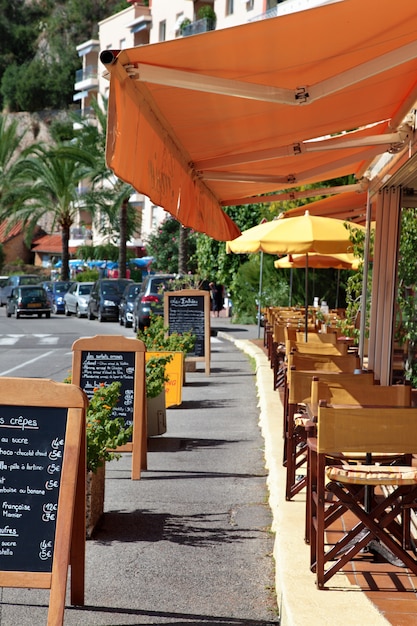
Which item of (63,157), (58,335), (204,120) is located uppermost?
(63,157)

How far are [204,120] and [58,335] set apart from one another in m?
26.7

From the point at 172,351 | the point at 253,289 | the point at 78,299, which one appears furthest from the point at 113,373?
the point at 78,299

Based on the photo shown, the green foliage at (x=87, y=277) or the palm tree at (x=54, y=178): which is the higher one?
the palm tree at (x=54, y=178)

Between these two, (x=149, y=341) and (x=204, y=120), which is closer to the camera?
(x=204, y=120)

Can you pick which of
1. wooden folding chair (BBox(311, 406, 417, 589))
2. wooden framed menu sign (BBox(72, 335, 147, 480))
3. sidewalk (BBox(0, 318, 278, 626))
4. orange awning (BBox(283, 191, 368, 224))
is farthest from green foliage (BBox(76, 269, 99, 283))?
wooden folding chair (BBox(311, 406, 417, 589))

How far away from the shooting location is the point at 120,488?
8547 millimetres

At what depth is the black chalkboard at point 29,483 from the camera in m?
A: 4.78

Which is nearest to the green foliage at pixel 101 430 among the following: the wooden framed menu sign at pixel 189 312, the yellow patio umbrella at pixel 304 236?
the yellow patio umbrella at pixel 304 236

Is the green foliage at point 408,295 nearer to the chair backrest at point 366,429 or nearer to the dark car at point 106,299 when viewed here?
the chair backrest at point 366,429

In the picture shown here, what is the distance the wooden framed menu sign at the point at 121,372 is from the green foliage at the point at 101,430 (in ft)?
3.98

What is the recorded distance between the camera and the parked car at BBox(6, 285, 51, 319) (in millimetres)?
44688

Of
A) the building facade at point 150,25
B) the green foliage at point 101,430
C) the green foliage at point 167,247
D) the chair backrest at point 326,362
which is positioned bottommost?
the green foliage at point 101,430

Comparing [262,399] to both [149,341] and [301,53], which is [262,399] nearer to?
[149,341]

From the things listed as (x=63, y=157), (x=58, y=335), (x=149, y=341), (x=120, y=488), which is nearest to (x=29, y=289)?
(x=63, y=157)
